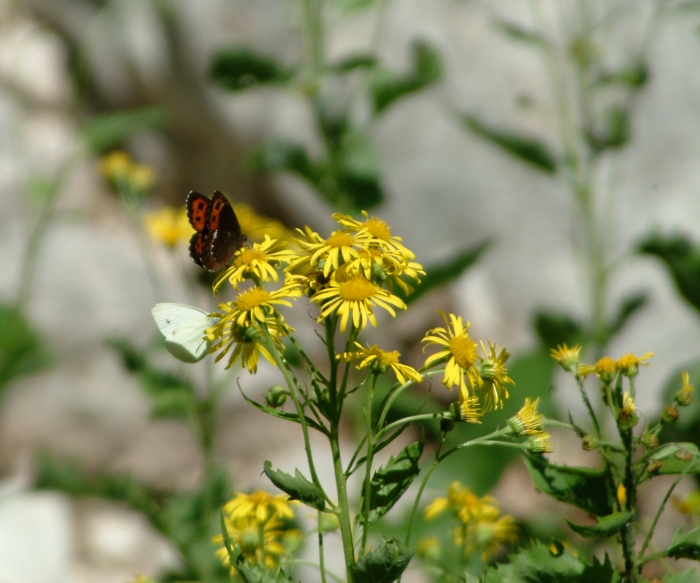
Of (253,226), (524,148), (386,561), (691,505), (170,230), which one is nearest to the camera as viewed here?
(386,561)

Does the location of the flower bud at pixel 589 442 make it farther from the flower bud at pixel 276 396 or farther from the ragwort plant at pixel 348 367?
the flower bud at pixel 276 396

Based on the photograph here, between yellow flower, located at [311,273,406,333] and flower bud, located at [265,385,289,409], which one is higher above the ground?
yellow flower, located at [311,273,406,333]

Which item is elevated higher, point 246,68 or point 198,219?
point 246,68

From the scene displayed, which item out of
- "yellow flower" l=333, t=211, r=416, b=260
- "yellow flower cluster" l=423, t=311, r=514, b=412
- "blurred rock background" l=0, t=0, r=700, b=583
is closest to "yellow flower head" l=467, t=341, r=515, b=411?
"yellow flower cluster" l=423, t=311, r=514, b=412

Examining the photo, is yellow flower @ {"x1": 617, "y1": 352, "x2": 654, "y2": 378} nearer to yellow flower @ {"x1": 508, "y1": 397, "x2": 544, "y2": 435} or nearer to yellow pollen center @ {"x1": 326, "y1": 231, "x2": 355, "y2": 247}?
yellow flower @ {"x1": 508, "y1": 397, "x2": 544, "y2": 435}

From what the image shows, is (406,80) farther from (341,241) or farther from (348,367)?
(348,367)

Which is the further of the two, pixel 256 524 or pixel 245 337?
pixel 256 524

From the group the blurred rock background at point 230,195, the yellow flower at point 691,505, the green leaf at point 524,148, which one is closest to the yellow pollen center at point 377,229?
the yellow flower at point 691,505

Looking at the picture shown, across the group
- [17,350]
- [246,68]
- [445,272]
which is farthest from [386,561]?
[17,350]
